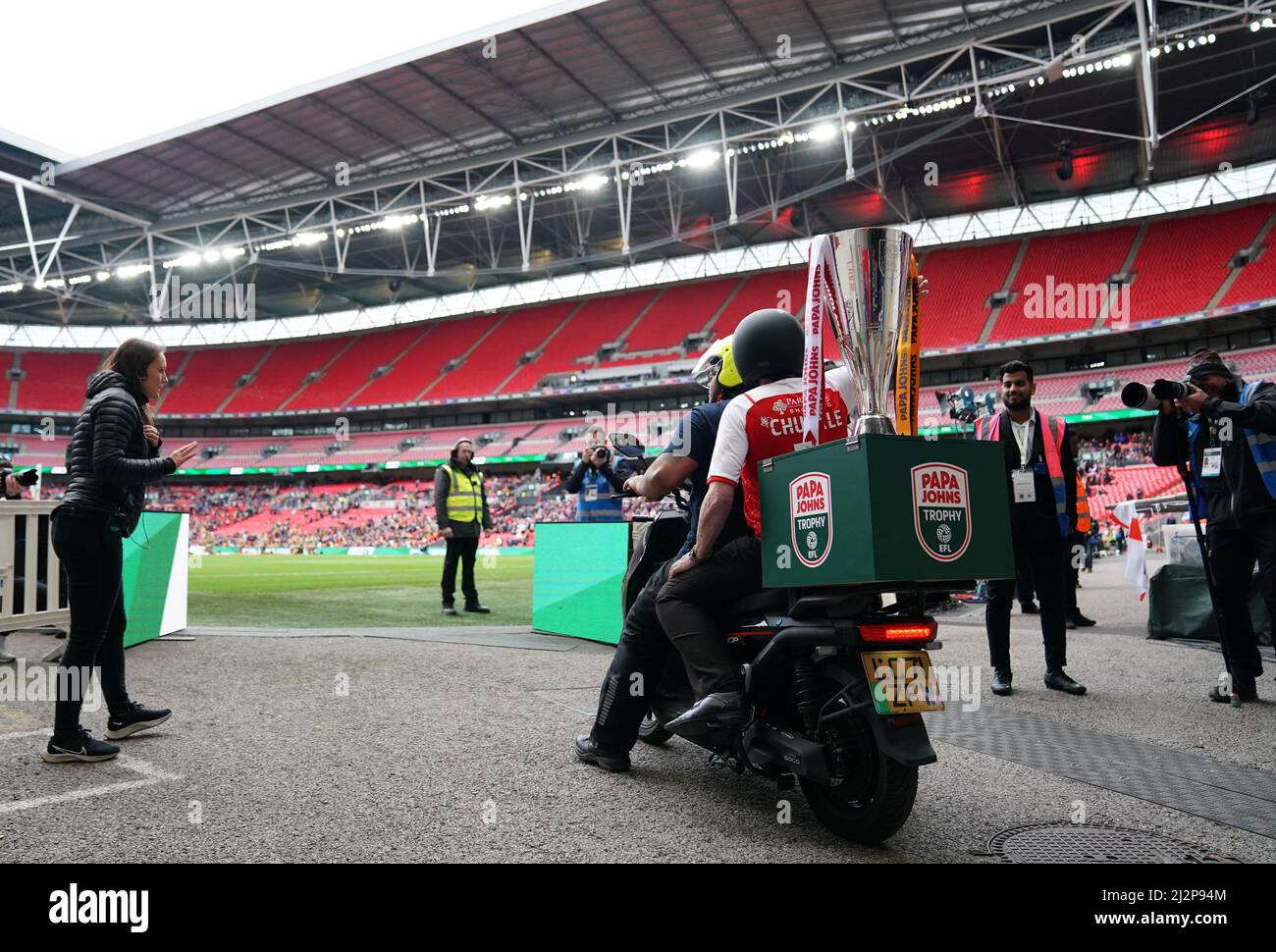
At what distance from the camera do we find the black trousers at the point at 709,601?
8.69 ft

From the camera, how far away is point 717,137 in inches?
976

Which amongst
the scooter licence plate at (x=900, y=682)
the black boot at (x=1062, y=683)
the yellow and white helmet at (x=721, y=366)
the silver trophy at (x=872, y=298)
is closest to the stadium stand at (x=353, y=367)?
the black boot at (x=1062, y=683)

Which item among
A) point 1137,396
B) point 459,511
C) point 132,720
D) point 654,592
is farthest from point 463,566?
point 1137,396

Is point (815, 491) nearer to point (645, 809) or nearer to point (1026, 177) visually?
point (645, 809)

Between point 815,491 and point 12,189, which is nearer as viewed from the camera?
point 815,491

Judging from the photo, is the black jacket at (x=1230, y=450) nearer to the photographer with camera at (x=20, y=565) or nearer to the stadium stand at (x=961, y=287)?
the photographer with camera at (x=20, y=565)

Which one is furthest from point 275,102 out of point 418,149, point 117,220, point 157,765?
point 157,765

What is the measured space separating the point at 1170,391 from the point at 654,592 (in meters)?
2.69

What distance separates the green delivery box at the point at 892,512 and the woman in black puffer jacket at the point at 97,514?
2.50m

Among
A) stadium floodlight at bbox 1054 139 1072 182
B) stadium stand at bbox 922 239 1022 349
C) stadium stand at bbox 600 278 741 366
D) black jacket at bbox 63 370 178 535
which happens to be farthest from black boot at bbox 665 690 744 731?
stadium stand at bbox 600 278 741 366

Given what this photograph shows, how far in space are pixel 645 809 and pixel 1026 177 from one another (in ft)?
121

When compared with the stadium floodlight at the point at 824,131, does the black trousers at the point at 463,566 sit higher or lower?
lower

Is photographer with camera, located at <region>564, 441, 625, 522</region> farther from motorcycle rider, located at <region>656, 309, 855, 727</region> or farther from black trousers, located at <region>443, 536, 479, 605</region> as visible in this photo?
black trousers, located at <region>443, 536, 479, 605</region>
